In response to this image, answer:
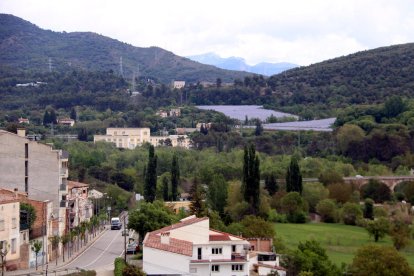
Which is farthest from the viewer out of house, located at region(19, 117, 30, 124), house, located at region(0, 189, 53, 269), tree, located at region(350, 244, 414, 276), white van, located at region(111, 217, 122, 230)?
house, located at region(19, 117, 30, 124)

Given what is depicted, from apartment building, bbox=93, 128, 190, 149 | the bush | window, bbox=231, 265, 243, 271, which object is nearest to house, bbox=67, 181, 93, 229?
the bush

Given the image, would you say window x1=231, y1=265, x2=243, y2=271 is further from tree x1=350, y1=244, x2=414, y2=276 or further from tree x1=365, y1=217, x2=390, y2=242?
tree x1=365, y1=217, x2=390, y2=242

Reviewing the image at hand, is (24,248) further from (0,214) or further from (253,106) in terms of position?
(253,106)

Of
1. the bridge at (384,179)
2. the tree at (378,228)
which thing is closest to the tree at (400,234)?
the tree at (378,228)

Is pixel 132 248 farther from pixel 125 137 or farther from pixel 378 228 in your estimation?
pixel 125 137

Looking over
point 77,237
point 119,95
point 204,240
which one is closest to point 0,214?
point 204,240

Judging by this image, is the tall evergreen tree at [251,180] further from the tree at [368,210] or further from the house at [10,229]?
the house at [10,229]
